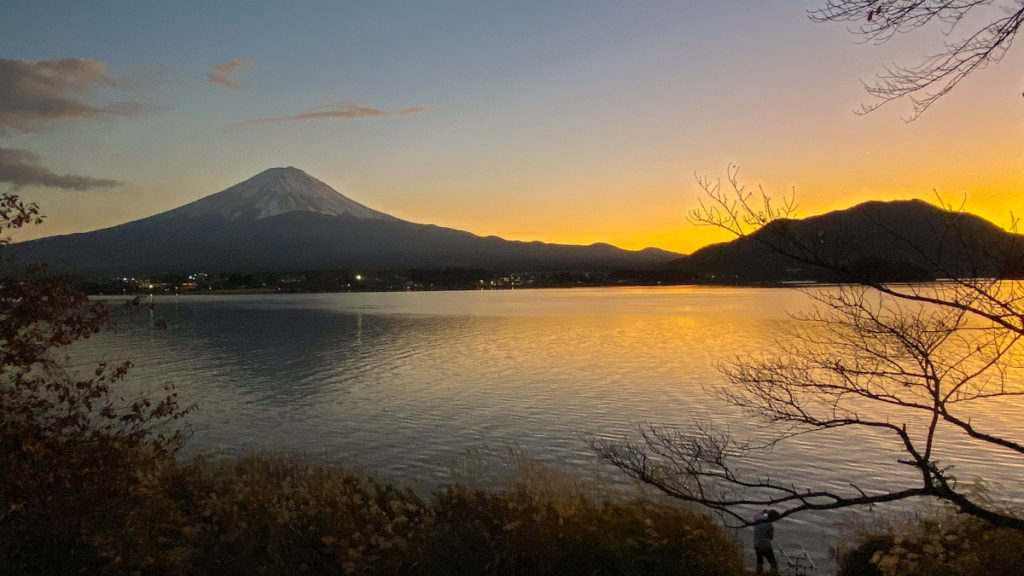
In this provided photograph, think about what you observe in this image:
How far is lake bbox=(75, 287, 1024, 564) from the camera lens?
15602mm

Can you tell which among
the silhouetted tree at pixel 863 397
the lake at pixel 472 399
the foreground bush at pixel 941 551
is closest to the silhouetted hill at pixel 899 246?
the silhouetted tree at pixel 863 397

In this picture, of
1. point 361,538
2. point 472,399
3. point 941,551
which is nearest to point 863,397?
point 941,551

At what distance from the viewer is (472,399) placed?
24.9 m

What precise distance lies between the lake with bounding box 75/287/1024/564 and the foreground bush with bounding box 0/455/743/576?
133 inches

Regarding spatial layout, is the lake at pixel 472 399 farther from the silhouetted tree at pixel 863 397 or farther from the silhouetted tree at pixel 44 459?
the silhouetted tree at pixel 44 459

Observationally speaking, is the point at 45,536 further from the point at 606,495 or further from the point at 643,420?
the point at 643,420

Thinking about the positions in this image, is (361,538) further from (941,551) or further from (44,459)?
(941,551)

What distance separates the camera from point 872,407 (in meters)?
21.7

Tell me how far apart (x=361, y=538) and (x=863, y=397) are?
14.7 meters

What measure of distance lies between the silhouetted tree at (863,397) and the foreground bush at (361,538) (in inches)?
38.3

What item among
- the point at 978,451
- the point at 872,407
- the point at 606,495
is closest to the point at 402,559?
the point at 606,495

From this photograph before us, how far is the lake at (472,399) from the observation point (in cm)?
1560

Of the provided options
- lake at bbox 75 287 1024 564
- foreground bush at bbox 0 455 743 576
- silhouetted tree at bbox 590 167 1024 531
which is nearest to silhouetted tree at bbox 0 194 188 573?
foreground bush at bbox 0 455 743 576

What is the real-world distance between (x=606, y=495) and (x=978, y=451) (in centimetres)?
1072
